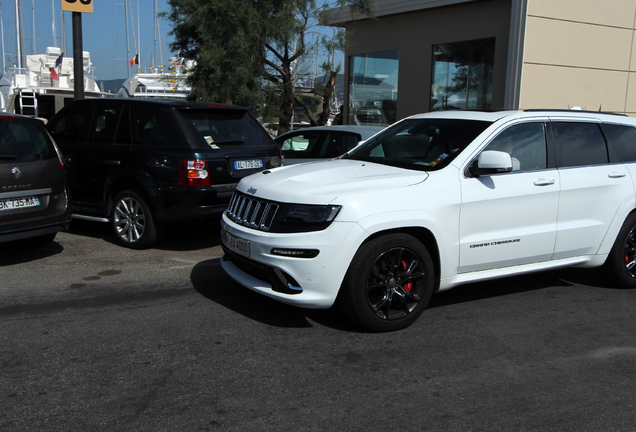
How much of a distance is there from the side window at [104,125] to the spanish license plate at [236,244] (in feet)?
9.91

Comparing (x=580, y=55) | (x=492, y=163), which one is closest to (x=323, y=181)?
(x=492, y=163)

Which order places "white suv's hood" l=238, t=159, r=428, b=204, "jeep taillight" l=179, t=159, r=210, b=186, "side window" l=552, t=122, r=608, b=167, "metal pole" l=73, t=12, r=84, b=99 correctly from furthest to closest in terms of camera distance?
"metal pole" l=73, t=12, r=84, b=99
"jeep taillight" l=179, t=159, r=210, b=186
"side window" l=552, t=122, r=608, b=167
"white suv's hood" l=238, t=159, r=428, b=204

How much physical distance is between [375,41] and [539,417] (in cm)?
1555

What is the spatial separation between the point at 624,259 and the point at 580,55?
33.0 feet

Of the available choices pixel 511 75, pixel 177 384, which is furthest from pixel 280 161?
Result: pixel 511 75

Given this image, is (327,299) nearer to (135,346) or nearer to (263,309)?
(263,309)

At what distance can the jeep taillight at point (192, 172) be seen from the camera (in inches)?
265

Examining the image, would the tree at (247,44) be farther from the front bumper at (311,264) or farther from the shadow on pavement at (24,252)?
the front bumper at (311,264)

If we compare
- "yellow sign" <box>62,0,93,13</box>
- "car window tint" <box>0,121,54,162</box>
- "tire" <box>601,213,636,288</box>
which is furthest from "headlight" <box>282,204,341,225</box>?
"yellow sign" <box>62,0,93,13</box>

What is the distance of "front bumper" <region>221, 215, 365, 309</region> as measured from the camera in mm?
4406

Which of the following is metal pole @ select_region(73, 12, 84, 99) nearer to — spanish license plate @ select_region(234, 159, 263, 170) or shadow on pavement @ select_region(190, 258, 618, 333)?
spanish license plate @ select_region(234, 159, 263, 170)

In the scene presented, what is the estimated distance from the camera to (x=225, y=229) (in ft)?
17.2

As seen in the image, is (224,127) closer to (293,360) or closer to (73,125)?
(73,125)

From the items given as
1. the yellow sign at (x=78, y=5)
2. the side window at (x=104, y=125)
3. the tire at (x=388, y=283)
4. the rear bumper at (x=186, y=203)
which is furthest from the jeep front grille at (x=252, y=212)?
the yellow sign at (x=78, y=5)
